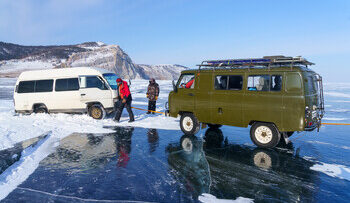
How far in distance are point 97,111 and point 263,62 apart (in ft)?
25.9

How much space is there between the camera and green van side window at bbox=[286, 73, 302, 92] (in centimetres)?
626

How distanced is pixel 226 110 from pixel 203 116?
0.90m

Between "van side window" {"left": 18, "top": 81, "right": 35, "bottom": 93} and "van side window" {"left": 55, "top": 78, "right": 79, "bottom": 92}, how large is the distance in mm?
1493

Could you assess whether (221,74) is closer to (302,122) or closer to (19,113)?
(302,122)

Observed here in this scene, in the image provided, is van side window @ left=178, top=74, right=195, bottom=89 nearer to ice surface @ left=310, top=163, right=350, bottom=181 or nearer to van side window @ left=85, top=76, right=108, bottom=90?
van side window @ left=85, top=76, right=108, bottom=90

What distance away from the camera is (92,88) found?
11242 mm

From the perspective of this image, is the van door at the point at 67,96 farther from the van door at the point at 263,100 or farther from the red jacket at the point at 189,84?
the van door at the point at 263,100

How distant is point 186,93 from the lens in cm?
845

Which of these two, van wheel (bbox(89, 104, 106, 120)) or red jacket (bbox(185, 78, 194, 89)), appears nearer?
Result: red jacket (bbox(185, 78, 194, 89))

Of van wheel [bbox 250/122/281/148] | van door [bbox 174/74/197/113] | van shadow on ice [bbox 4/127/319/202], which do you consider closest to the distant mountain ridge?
van door [bbox 174/74/197/113]

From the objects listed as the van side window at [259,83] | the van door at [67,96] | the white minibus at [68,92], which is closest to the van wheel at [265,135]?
the van side window at [259,83]

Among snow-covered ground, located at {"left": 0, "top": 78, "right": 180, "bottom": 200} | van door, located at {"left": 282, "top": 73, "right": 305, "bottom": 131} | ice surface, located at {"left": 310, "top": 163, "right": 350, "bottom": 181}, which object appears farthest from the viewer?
van door, located at {"left": 282, "top": 73, "right": 305, "bottom": 131}

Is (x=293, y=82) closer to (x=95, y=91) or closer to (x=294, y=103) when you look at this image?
(x=294, y=103)

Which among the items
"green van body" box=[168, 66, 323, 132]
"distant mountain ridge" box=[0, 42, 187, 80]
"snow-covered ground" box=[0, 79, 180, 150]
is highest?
"distant mountain ridge" box=[0, 42, 187, 80]
